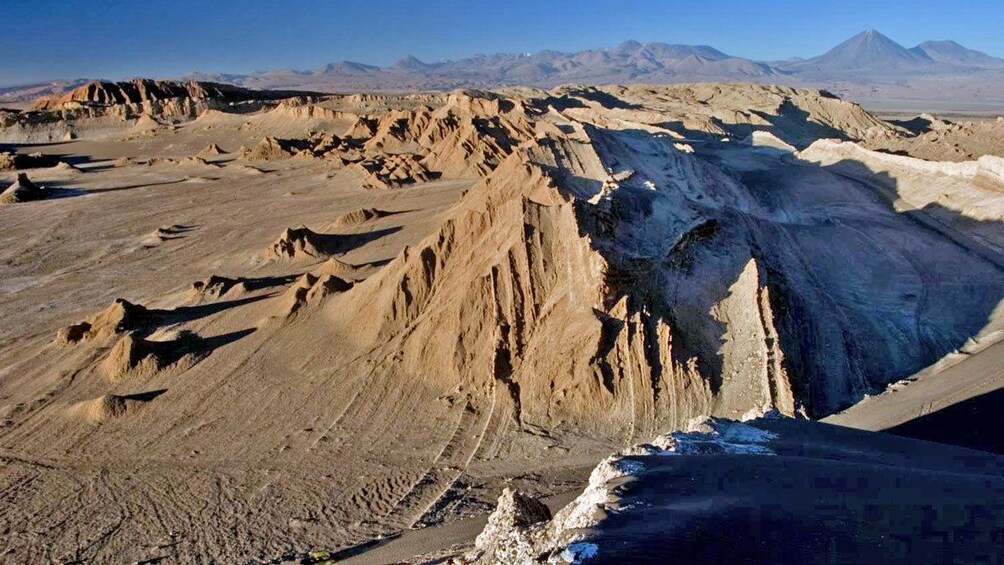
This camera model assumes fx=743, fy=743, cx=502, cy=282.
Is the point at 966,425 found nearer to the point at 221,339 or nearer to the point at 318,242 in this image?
the point at 221,339

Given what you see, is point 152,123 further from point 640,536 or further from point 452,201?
point 640,536

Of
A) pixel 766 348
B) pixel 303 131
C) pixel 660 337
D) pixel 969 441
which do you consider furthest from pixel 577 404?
pixel 303 131

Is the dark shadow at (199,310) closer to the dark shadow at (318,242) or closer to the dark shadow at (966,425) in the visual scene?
the dark shadow at (318,242)

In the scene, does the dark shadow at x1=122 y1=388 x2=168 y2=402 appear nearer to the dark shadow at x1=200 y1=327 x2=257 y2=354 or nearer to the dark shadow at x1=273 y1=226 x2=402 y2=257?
the dark shadow at x1=200 y1=327 x2=257 y2=354

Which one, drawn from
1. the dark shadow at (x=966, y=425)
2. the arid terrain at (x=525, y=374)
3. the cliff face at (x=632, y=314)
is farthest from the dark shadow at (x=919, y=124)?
the dark shadow at (x=966, y=425)

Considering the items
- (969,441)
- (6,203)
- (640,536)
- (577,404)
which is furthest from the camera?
(6,203)

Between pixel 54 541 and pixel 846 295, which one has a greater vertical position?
pixel 846 295

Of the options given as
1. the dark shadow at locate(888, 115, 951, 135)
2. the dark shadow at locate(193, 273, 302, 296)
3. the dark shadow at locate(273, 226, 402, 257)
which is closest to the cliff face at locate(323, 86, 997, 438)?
the dark shadow at locate(193, 273, 302, 296)
